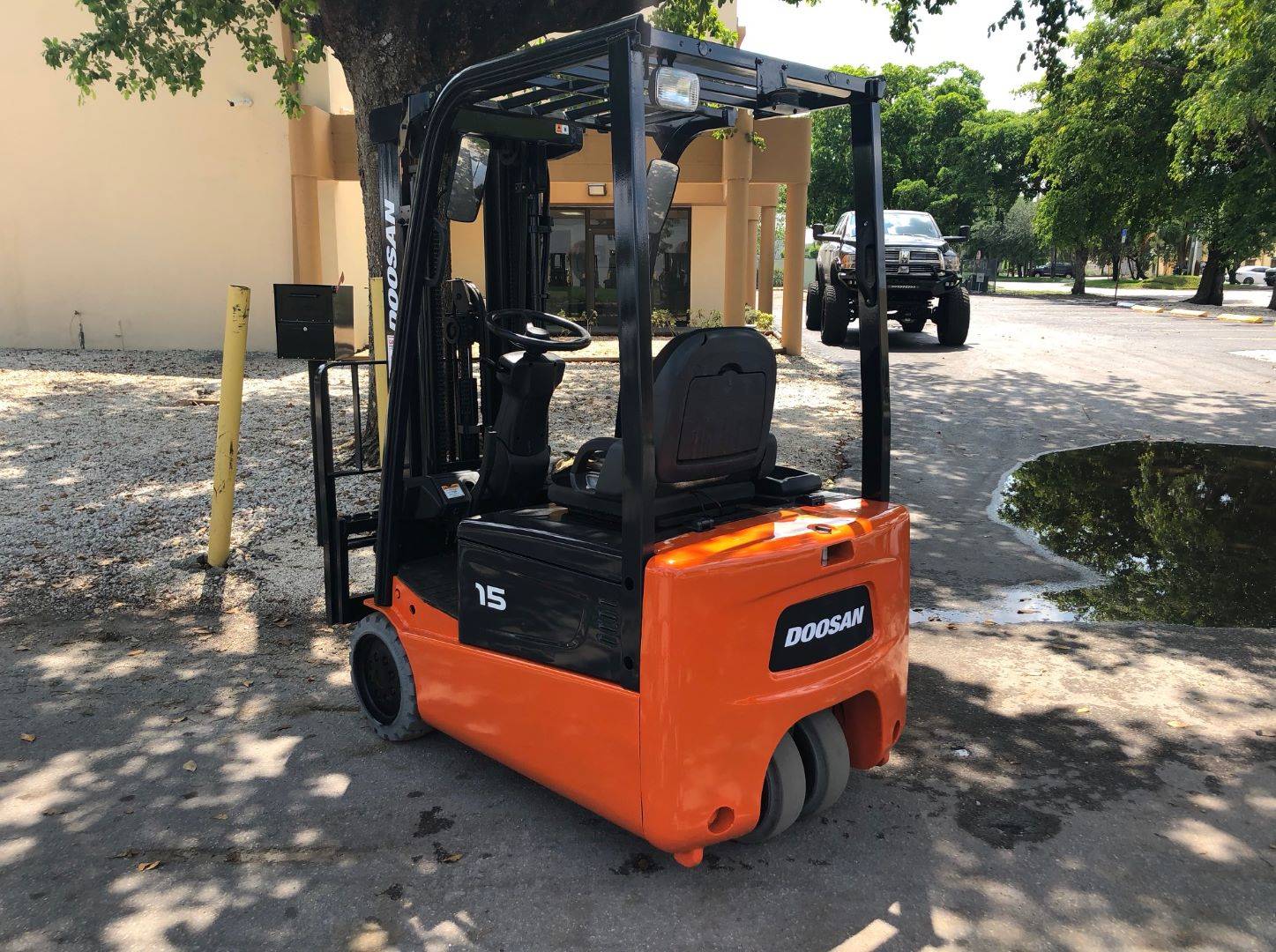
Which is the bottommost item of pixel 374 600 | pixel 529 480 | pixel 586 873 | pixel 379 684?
pixel 586 873

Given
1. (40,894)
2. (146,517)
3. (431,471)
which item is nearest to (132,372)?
(146,517)

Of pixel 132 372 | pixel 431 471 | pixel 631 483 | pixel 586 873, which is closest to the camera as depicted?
pixel 631 483

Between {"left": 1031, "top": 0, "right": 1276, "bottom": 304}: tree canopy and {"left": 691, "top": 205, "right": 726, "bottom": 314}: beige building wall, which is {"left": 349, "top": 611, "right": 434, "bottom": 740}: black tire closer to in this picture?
{"left": 691, "top": 205, "right": 726, "bottom": 314}: beige building wall

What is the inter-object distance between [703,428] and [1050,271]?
84.1 meters

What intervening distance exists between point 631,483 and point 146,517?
5.75 m

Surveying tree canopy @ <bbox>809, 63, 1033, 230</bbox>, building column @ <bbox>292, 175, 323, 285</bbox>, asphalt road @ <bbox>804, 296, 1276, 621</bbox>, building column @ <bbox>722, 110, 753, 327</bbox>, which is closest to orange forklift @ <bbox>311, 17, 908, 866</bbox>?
asphalt road @ <bbox>804, 296, 1276, 621</bbox>

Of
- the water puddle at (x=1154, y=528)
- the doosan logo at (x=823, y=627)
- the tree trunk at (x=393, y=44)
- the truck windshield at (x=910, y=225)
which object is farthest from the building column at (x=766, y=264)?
the doosan logo at (x=823, y=627)

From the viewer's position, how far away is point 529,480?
14.2 feet

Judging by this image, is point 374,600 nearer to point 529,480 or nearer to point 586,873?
point 529,480

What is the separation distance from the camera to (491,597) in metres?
3.63

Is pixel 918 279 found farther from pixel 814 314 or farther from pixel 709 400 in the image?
pixel 709 400

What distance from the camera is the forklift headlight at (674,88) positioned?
9.13ft

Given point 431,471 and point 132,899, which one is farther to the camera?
point 431,471

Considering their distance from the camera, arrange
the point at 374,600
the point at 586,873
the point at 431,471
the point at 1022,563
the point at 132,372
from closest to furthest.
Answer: the point at 586,873
the point at 374,600
the point at 431,471
the point at 1022,563
the point at 132,372
